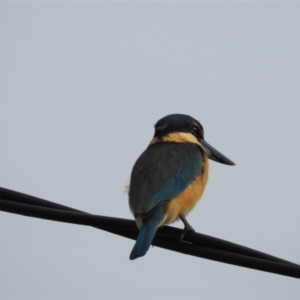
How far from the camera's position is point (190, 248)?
181 inches

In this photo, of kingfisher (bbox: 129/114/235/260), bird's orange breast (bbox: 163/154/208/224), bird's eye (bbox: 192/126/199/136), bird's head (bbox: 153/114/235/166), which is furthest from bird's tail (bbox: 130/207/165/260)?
bird's eye (bbox: 192/126/199/136)

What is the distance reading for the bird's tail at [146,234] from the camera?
200 inches

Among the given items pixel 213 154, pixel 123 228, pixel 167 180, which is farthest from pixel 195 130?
pixel 123 228

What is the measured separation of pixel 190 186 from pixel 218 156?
135 cm

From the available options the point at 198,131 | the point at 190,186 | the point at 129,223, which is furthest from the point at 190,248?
the point at 198,131

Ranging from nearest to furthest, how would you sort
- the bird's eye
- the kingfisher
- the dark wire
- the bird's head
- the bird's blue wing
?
the dark wire
the kingfisher
the bird's blue wing
the bird's head
the bird's eye

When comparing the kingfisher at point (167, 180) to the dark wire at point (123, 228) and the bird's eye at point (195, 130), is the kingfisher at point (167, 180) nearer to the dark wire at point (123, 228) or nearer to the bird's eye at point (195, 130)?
the bird's eye at point (195, 130)

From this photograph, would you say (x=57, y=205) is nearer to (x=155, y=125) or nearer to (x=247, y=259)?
(x=247, y=259)

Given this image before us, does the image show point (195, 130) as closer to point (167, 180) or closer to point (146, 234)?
point (167, 180)

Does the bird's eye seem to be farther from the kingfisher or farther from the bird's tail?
the bird's tail

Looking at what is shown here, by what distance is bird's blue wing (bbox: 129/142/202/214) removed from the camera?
5602mm

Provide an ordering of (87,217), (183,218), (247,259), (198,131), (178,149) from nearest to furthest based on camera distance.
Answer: (247,259) < (87,217) < (183,218) < (178,149) < (198,131)

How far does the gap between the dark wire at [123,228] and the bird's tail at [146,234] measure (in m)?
0.31

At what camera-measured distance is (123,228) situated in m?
4.66
